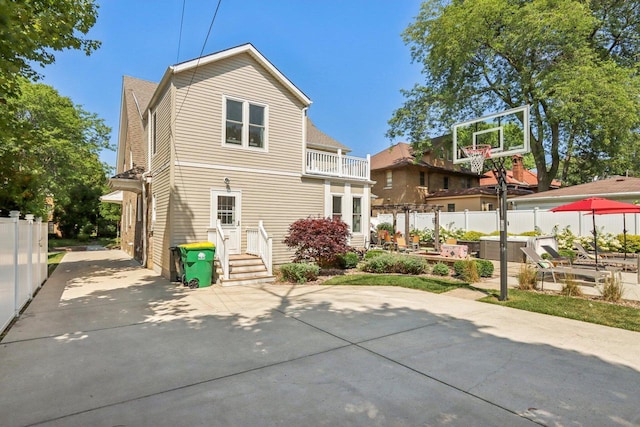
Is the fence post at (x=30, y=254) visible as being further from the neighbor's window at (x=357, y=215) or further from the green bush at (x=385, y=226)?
the green bush at (x=385, y=226)

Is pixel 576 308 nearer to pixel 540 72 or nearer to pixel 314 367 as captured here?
pixel 314 367

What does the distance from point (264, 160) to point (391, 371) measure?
31.1 feet

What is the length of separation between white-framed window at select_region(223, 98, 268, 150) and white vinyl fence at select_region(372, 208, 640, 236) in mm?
14234

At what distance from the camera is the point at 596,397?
3.21 m

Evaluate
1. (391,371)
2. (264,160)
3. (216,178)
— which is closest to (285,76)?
(264,160)

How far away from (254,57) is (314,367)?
11.2 meters

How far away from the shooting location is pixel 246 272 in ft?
32.6

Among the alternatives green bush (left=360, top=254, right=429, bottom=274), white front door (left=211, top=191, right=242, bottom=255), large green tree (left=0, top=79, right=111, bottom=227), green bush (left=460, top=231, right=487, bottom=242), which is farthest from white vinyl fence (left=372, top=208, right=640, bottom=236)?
large green tree (left=0, top=79, right=111, bottom=227)

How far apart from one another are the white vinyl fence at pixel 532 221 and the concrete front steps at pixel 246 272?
14111 millimetres

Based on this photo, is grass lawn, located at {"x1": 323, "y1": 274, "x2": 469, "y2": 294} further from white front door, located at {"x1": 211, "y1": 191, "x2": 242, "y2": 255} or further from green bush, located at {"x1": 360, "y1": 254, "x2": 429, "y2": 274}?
white front door, located at {"x1": 211, "y1": 191, "x2": 242, "y2": 255}

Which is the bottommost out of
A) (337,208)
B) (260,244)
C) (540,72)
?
(260,244)

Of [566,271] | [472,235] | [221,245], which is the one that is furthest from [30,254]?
[472,235]

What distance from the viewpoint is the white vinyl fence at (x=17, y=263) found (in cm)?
517

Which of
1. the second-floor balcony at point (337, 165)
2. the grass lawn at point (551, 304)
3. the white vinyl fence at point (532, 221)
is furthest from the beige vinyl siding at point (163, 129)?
the white vinyl fence at point (532, 221)
